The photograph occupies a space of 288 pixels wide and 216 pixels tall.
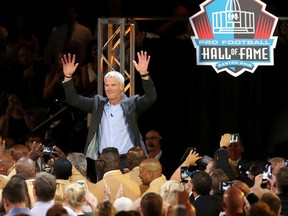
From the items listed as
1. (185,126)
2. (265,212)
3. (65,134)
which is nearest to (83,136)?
(65,134)

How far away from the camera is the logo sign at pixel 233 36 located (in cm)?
1714

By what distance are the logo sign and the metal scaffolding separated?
2.83 feet

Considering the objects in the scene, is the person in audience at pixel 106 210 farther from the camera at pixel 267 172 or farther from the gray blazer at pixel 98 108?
the gray blazer at pixel 98 108

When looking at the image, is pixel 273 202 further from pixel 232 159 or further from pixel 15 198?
pixel 232 159

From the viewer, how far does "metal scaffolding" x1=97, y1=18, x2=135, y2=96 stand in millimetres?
17062

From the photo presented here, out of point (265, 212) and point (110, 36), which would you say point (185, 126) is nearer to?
point (110, 36)

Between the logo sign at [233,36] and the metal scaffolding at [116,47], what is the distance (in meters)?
0.86

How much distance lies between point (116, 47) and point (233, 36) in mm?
1555

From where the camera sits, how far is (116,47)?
17.4m

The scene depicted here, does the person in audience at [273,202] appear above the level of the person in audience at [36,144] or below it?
above

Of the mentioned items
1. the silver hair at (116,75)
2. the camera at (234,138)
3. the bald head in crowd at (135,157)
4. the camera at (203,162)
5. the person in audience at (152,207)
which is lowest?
the camera at (203,162)

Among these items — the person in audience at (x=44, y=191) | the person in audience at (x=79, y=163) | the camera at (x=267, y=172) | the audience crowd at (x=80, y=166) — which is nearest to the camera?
the audience crowd at (x=80, y=166)

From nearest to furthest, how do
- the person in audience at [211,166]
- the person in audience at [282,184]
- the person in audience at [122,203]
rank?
the person in audience at [122,203], the person in audience at [282,184], the person in audience at [211,166]

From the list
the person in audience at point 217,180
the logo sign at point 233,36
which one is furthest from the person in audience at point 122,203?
the logo sign at point 233,36
